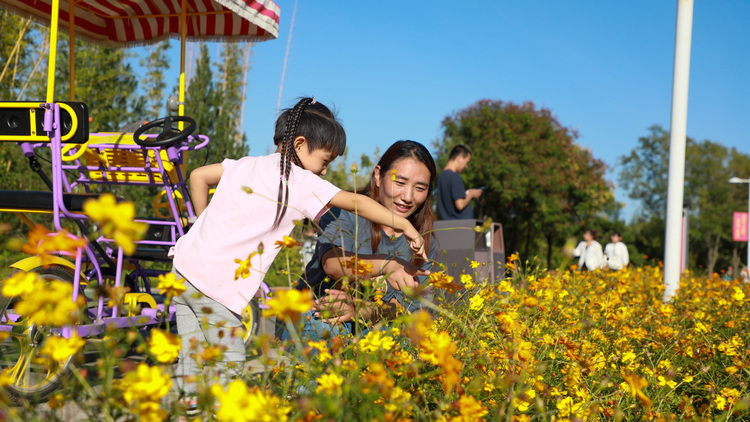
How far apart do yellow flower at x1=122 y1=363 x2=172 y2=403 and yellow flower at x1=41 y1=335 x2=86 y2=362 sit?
15 centimetres

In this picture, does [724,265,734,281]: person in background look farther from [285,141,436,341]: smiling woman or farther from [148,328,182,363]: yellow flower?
[148,328,182,363]: yellow flower

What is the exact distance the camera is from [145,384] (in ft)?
3.36

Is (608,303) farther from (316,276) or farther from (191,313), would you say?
(191,313)

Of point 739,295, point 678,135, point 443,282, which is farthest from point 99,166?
point 678,135

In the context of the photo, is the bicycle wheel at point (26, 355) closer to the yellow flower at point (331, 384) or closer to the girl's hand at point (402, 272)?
the girl's hand at point (402, 272)

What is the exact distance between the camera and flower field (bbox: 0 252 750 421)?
1.08 meters

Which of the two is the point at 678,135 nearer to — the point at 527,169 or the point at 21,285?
the point at 21,285

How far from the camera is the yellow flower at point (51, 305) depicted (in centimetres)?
101

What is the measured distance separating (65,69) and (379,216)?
12829 mm

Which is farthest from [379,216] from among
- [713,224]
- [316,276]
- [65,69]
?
[713,224]

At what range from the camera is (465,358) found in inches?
60.5

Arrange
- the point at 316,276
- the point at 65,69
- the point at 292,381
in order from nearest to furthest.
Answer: the point at 292,381 → the point at 316,276 → the point at 65,69

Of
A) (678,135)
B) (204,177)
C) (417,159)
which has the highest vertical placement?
(678,135)

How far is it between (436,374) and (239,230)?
41.1 inches
